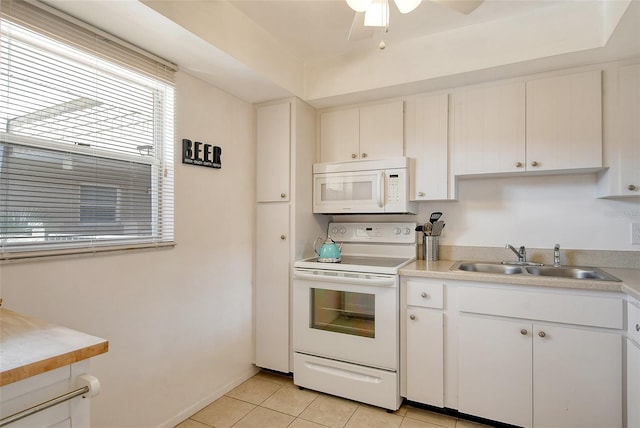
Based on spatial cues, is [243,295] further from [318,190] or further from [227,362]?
[318,190]

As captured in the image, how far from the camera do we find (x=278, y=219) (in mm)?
2596

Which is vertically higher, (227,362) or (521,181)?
(521,181)

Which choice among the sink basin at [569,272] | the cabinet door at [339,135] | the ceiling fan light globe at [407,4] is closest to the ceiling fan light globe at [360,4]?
the ceiling fan light globe at [407,4]

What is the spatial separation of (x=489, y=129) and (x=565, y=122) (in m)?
0.42

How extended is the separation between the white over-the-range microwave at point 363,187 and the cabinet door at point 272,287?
0.37 m

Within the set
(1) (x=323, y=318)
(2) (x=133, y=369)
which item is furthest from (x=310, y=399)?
(2) (x=133, y=369)

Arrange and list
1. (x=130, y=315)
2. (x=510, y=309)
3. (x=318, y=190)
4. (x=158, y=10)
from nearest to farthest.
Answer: (x=158, y=10)
(x=130, y=315)
(x=510, y=309)
(x=318, y=190)

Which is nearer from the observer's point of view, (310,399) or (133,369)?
(133,369)

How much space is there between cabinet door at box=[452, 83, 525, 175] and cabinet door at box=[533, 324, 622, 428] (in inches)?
41.7

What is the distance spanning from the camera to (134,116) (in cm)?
181

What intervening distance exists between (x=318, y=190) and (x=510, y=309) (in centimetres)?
156

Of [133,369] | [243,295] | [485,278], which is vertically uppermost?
[485,278]

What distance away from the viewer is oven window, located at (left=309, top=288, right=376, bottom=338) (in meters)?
2.26

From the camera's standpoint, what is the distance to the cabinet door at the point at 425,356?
6.78 feet
